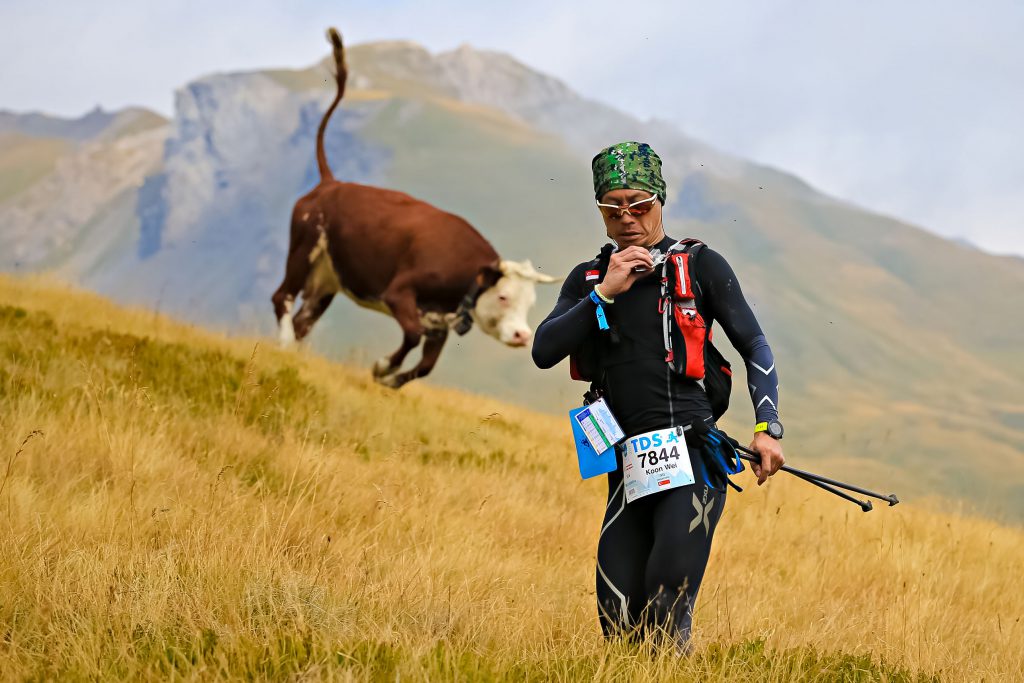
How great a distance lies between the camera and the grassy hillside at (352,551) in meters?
3.80

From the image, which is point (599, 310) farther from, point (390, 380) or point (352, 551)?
point (390, 380)

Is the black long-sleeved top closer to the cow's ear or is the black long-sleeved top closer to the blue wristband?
the blue wristband

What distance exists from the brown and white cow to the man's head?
6.79 meters

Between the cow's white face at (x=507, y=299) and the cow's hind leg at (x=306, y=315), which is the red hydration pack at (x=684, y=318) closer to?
the cow's white face at (x=507, y=299)

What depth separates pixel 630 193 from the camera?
4.08 metres

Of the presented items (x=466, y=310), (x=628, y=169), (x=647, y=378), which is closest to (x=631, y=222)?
(x=628, y=169)

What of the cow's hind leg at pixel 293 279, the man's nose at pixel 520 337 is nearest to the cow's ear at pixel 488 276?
the man's nose at pixel 520 337

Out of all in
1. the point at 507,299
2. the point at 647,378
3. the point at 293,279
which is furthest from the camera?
the point at 293,279

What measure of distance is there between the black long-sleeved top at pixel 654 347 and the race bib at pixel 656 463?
0.07 m

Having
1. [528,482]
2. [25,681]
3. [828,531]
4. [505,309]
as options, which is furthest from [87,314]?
[25,681]

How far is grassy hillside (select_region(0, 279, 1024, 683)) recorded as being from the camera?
3803 millimetres

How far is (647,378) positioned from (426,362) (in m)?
7.11

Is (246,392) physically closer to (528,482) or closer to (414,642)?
(528,482)

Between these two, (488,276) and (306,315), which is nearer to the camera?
(488,276)
